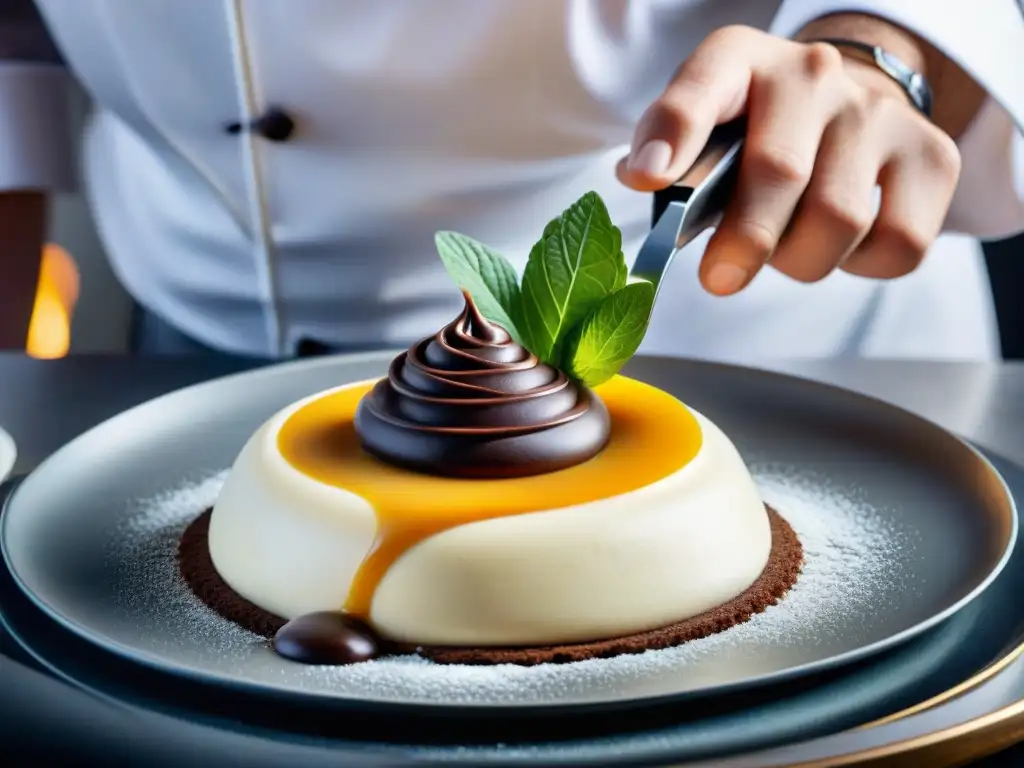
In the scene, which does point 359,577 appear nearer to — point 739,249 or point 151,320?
point 739,249

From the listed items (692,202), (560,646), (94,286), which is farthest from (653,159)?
(94,286)

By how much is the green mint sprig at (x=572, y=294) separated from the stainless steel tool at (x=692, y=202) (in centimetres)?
5

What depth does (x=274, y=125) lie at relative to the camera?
69.7 inches

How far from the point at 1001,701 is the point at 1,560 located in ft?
2.58

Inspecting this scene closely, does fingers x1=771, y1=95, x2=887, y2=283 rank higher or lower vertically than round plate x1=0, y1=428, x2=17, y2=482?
higher

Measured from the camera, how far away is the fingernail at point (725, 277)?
4.37ft

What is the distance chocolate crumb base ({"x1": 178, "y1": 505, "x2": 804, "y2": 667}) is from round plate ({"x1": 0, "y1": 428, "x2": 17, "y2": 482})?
308 mm

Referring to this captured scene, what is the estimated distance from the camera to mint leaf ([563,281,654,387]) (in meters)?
1.04

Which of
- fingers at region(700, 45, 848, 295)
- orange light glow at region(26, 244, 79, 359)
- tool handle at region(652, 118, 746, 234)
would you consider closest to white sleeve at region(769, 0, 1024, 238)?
fingers at region(700, 45, 848, 295)

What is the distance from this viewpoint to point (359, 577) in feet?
3.14

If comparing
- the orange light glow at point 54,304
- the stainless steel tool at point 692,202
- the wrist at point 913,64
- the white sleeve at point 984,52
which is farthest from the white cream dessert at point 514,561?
the orange light glow at point 54,304

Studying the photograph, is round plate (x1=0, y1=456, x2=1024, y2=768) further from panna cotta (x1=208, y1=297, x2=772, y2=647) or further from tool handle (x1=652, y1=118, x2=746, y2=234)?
tool handle (x1=652, y1=118, x2=746, y2=234)

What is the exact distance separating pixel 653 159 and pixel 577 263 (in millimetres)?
203

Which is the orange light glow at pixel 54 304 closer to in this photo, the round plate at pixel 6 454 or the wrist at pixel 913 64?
the round plate at pixel 6 454
